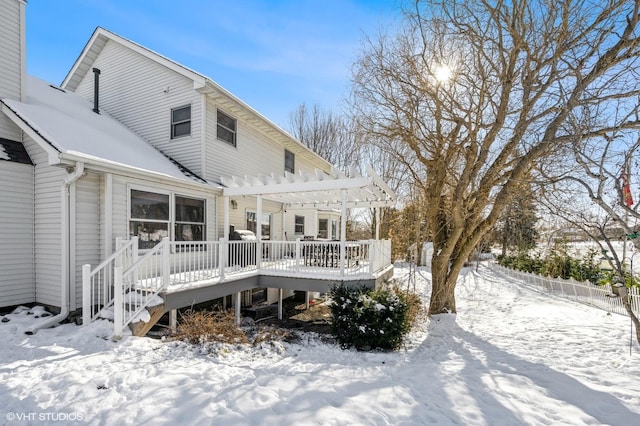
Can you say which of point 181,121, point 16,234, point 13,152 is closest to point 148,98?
point 181,121

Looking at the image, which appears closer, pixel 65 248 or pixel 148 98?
pixel 65 248

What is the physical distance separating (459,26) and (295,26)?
4377mm

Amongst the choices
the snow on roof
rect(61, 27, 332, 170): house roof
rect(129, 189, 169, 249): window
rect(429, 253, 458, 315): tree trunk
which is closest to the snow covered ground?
rect(129, 189, 169, 249): window

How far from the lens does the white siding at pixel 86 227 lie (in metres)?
6.43

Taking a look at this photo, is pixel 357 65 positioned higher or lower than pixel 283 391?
higher

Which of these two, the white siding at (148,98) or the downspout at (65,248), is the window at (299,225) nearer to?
the white siding at (148,98)

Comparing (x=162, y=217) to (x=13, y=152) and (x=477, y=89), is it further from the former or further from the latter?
(x=477, y=89)

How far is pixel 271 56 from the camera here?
10.4 metres

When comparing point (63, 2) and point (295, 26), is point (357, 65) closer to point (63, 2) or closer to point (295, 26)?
point (295, 26)

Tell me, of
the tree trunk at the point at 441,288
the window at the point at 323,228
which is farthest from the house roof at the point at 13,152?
the window at the point at 323,228

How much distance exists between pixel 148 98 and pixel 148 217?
4926 mm

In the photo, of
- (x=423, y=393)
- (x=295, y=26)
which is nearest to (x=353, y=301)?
(x=423, y=393)

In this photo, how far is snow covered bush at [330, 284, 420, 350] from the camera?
21.7 feet

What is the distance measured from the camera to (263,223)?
12.1 m
